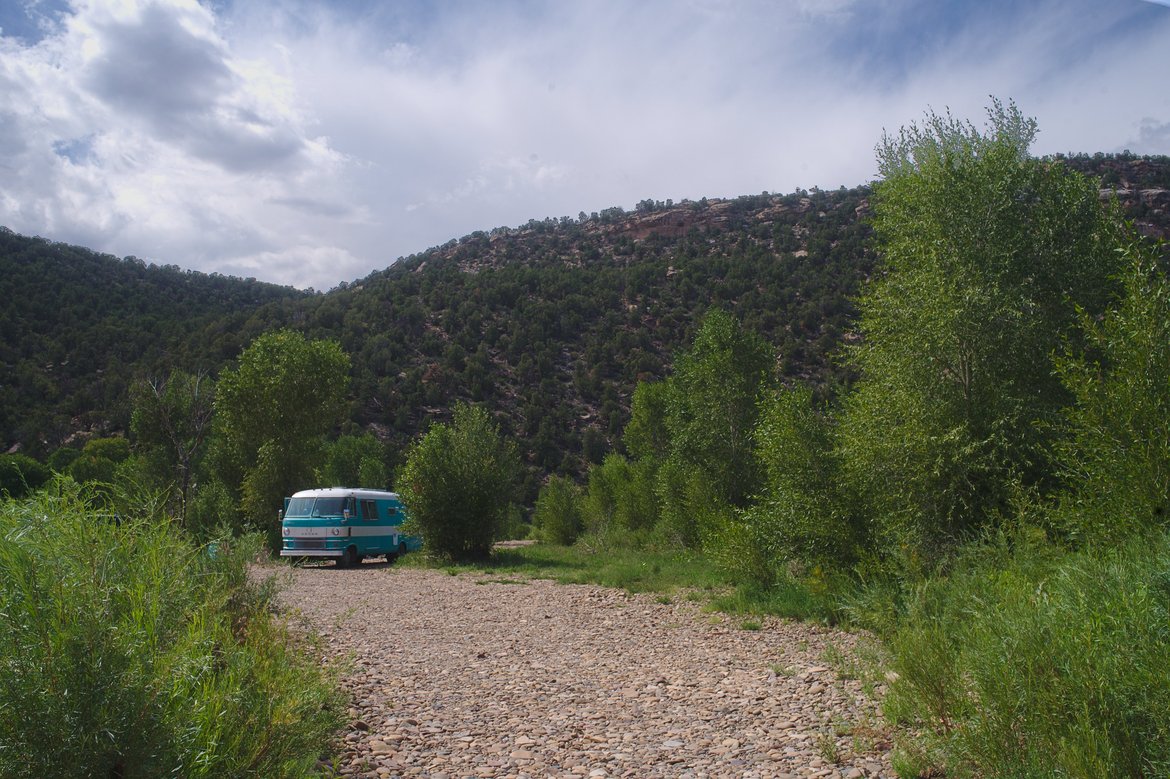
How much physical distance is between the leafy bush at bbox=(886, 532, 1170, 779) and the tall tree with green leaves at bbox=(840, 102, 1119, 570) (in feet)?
15.8

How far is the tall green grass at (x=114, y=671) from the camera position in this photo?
3.06 meters

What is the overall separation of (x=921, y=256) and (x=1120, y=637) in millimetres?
10207

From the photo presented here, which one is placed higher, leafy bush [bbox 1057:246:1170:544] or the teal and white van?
leafy bush [bbox 1057:246:1170:544]

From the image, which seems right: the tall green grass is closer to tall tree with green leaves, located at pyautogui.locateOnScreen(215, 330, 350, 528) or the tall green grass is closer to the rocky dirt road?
the rocky dirt road

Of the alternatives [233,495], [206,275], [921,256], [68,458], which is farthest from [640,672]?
[206,275]

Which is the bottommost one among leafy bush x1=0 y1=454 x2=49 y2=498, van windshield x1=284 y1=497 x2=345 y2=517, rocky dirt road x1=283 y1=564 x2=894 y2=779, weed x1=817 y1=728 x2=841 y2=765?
rocky dirt road x1=283 y1=564 x2=894 y2=779

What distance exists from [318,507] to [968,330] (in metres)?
17.4

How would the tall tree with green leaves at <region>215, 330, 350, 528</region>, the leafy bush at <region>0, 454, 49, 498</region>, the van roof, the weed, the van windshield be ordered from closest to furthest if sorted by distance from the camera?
the leafy bush at <region>0, 454, 49, 498</region>, the weed, the van windshield, the van roof, the tall tree with green leaves at <region>215, 330, 350, 528</region>

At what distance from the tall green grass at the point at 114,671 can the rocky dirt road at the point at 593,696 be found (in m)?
1.19

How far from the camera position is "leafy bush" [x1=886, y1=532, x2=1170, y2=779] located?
3.76 meters

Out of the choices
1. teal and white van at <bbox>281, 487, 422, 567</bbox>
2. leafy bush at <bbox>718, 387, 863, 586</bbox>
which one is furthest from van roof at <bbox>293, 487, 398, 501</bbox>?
leafy bush at <bbox>718, 387, 863, 586</bbox>

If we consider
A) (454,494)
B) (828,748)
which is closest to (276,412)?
(454,494)

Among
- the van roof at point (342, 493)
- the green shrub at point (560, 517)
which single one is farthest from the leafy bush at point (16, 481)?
the green shrub at point (560, 517)

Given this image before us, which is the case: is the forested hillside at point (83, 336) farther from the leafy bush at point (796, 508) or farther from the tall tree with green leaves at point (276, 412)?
the leafy bush at point (796, 508)
